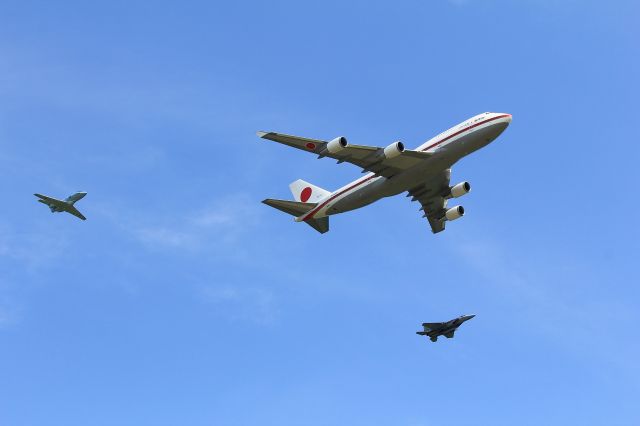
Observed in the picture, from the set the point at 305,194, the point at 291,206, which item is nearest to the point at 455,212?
the point at 305,194

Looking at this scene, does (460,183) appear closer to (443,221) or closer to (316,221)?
(443,221)

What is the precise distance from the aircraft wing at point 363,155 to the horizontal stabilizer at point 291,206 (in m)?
9.83

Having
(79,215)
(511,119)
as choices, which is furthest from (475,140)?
(79,215)

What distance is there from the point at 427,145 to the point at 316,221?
14.4 m

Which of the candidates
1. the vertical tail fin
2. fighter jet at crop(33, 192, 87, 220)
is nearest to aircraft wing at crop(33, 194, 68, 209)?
fighter jet at crop(33, 192, 87, 220)

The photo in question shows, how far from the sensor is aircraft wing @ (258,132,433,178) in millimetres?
62125

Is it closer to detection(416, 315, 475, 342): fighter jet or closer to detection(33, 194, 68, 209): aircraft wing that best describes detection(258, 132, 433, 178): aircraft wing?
detection(416, 315, 475, 342): fighter jet

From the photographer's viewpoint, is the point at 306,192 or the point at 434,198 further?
the point at 306,192

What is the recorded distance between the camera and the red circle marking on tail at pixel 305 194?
7854cm

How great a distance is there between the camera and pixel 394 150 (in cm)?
6366

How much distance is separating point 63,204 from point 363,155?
4707 cm

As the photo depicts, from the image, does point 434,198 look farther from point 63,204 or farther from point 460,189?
point 63,204

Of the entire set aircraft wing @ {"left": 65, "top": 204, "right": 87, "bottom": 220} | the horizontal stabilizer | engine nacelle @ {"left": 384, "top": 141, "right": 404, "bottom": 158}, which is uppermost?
aircraft wing @ {"left": 65, "top": 204, "right": 87, "bottom": 220}

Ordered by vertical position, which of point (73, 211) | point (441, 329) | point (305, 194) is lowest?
point (441, 329)
